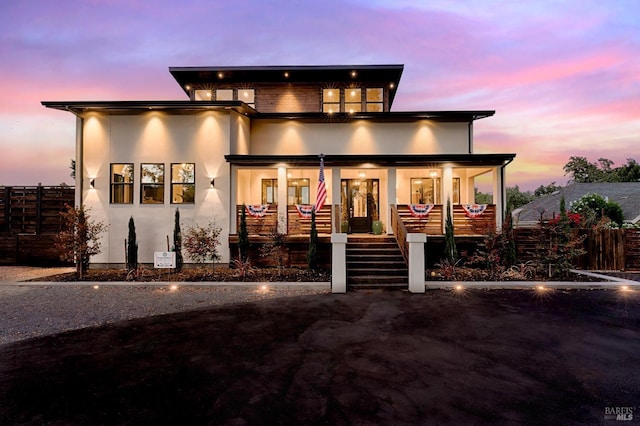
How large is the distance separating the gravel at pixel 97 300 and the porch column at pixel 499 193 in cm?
815

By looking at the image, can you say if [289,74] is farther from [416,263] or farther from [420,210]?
[416,263]

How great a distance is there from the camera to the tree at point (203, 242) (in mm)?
11836

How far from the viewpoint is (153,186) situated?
13234 mm

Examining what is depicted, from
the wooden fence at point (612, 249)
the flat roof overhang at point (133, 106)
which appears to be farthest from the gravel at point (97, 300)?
the wooden fence at point (612, 249)

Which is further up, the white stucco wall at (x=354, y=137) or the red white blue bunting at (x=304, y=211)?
the white stucco wall at (x=354, y=137)

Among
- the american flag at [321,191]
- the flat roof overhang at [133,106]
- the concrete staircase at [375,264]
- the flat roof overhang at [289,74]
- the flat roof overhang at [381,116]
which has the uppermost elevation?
the flat roof overhang at [289,74]

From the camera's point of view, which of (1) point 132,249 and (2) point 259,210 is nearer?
(1) point 132,249

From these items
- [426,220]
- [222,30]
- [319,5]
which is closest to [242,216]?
[426,220]

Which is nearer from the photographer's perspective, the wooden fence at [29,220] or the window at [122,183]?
the window at [122,183]

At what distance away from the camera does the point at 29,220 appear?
46.6ft

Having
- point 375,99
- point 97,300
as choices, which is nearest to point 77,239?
point 97,300

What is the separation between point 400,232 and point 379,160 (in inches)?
137

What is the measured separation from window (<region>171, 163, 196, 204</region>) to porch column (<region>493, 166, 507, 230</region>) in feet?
41.6

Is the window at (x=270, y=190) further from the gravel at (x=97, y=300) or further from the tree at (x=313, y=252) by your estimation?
the gravel at (x=97, y=300)
